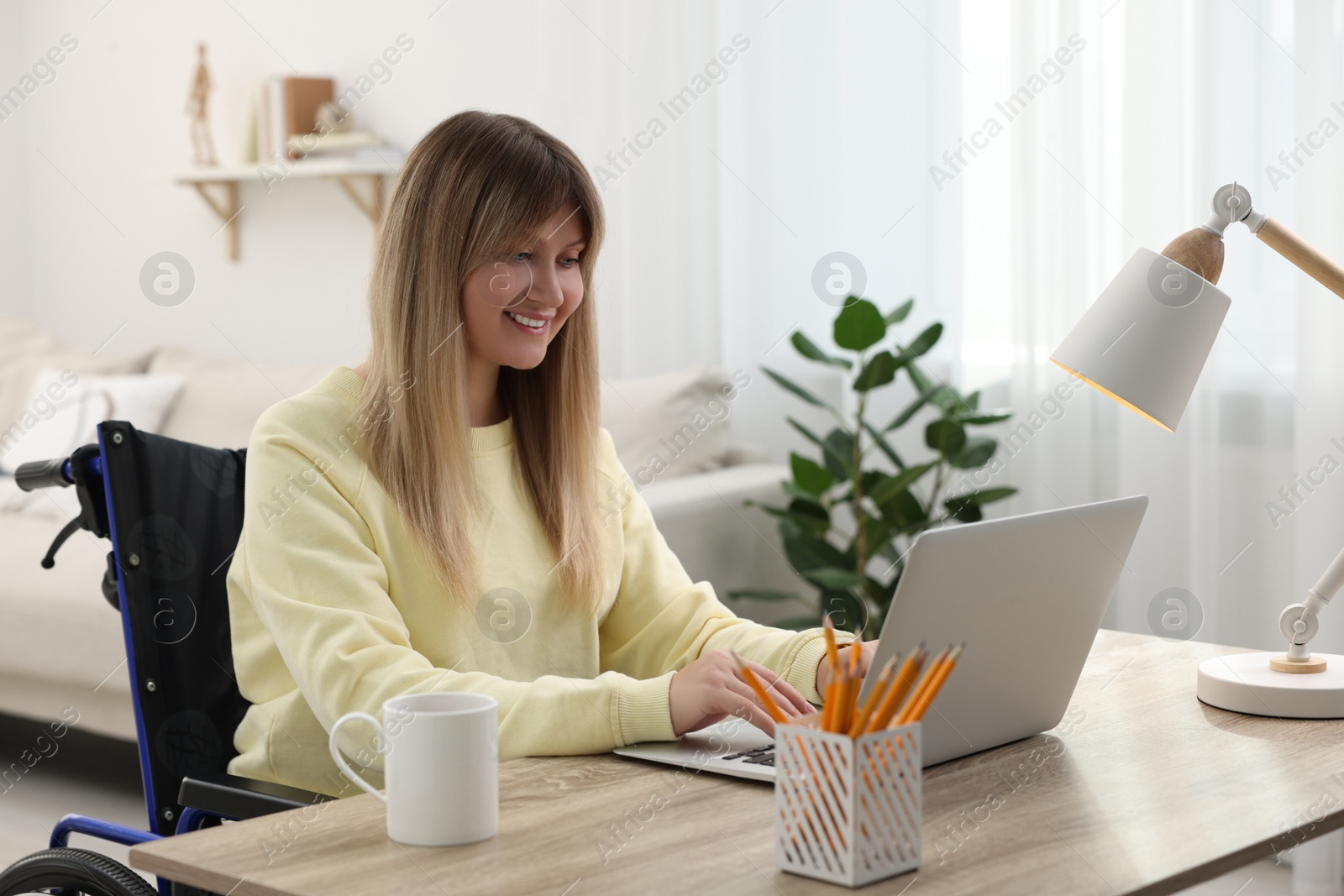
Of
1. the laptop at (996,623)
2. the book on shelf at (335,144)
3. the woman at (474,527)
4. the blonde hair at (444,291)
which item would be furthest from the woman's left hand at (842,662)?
the book on shelf at (335,144)

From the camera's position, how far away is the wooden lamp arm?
4.26ft

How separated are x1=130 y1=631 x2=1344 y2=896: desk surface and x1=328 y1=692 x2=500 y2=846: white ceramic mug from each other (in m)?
0.01

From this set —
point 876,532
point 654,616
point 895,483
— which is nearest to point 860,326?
point 895,483

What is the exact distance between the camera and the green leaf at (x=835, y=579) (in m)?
2.81

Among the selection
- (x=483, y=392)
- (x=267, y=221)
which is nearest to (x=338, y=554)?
(x=483, y=392)

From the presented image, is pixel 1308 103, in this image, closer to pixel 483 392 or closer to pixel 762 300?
pixel 762 300

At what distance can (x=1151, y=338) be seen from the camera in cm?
119

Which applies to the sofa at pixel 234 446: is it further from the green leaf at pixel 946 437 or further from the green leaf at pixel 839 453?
the green leaf at pixel 946 437

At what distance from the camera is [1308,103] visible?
2.46 metres

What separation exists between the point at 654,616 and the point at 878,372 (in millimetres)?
1354

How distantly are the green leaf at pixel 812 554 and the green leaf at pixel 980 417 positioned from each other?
37 centimetres

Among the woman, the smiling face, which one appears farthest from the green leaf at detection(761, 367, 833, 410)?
the smiling face

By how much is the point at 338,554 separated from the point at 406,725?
37 cm

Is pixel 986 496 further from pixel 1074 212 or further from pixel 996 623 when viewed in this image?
pixel 996 623
